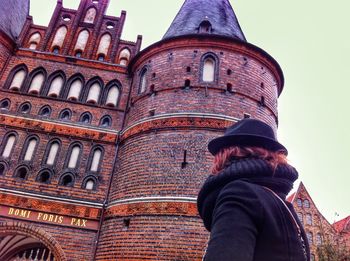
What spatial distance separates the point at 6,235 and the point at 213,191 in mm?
10863

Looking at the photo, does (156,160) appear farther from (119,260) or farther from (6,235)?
(6,235)

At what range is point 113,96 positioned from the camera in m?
→ 13.2

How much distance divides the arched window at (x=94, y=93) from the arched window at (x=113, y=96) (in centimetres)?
40

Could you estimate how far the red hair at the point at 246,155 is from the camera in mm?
1690

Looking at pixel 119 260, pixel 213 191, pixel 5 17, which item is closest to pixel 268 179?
pixel 213 191

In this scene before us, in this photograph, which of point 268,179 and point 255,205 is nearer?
point 255,205

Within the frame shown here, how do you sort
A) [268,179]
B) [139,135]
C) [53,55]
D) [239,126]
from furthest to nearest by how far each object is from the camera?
[53,55]
[139,135]
[239,126]
[268,179]

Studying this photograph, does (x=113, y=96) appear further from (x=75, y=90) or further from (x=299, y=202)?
(x=299, y=202)

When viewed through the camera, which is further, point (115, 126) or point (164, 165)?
point (115, 126)

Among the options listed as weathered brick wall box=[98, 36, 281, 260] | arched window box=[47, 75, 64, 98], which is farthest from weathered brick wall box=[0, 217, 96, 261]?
arched window box=[47, 75, 64, 98]

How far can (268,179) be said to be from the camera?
5.29 ft

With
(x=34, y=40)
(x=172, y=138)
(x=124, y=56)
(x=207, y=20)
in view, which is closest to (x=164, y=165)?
(x=172, y=138)

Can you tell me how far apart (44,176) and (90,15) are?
8.24 metres

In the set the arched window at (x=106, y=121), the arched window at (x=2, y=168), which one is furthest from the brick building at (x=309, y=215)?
the arched window at (x=2, y=168)
